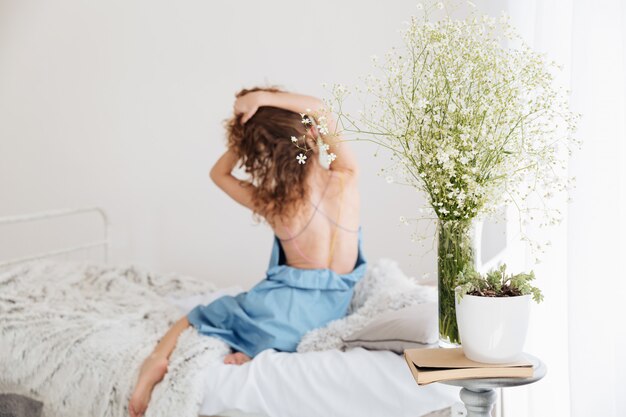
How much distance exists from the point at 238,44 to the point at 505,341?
9.61 ft

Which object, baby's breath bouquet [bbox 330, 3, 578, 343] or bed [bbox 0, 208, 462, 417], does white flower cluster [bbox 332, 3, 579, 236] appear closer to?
baby's breath bouquet [bbox 330, 3, 578, 343]

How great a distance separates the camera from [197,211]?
4039 millimetres

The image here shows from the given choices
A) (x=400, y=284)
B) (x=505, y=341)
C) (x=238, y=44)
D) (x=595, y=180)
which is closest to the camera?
(x=505, y=341)

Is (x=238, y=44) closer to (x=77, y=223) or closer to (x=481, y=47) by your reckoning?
(x=77, y=223)

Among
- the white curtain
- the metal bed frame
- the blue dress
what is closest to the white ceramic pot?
the white curtain

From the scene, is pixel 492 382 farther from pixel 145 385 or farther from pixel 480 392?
pixel 145 385

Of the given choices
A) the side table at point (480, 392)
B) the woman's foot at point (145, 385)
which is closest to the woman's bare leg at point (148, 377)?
the woman's foot at point (145, 385)

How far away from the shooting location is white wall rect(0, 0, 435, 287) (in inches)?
147

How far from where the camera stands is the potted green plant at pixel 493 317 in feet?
4.15

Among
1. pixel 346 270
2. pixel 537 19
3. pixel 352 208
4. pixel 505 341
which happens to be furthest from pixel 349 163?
pixel 505 341

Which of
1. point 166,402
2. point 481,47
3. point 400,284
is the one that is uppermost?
point 481,47

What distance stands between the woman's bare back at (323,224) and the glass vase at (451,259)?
906mm

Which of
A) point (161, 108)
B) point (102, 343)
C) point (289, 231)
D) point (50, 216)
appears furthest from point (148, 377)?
point (161, 108)

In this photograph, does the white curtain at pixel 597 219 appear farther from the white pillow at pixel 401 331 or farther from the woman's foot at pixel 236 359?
the woman's foot at pixel 236 359
